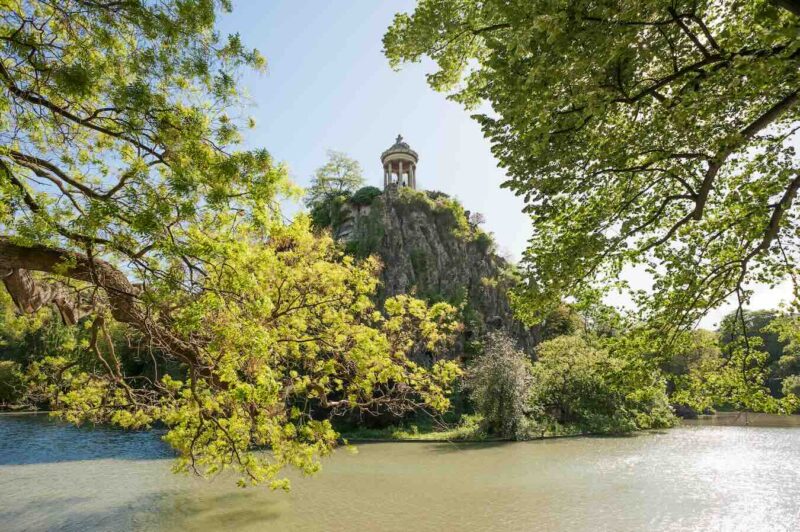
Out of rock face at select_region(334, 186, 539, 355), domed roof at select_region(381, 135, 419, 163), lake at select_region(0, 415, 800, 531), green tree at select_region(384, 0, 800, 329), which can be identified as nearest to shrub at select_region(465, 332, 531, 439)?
lake at select_region(0, 415, 800, 531)

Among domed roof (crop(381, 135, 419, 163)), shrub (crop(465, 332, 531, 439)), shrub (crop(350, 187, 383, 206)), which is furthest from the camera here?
domed roof (crop(381, 135, 419, 163))

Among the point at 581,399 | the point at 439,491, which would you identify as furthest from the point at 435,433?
the point at 439,491

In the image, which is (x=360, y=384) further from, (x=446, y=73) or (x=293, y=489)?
(x=293, y=489)

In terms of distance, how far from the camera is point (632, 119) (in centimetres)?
618

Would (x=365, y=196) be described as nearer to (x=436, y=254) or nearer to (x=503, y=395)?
(x=436, y=254)

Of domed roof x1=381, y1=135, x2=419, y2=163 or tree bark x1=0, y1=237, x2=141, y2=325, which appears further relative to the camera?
domed roof x1=381, y1=135, x2=419, y2=163

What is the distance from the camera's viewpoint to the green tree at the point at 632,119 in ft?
15.5

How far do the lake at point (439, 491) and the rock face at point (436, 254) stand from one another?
1399 centimetres

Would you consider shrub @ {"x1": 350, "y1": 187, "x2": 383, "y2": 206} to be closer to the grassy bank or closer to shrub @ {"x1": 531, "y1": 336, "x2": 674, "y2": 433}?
the grassy bank

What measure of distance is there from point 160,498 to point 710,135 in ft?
52.4

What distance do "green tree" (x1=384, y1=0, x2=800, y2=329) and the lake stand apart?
7292mm

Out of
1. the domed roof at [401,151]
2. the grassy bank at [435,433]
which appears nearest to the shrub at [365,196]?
the domed roof at [401,151]

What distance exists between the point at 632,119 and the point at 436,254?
30.6 m

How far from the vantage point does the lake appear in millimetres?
11344
